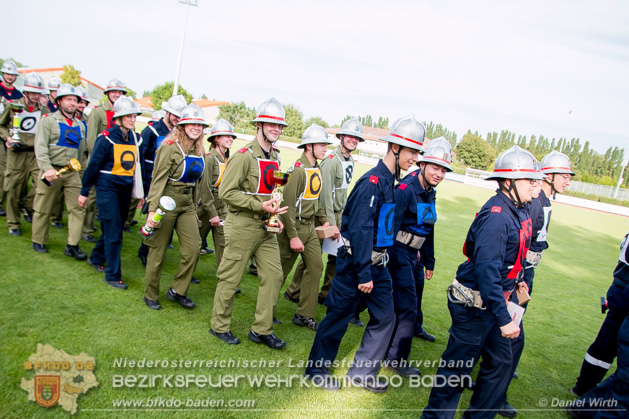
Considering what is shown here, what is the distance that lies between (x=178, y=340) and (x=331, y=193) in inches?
114

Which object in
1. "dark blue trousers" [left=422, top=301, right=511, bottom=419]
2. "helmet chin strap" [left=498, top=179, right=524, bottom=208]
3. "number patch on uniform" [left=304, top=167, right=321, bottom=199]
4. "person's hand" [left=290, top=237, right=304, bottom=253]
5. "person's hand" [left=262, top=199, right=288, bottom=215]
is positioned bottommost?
"dark blue trousers" [left=422, top=301, right=511, bottom=419]

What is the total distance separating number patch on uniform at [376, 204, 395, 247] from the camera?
389 cm

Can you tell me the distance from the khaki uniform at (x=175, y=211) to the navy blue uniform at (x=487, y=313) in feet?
10.6

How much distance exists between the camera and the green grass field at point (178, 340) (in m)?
3.49

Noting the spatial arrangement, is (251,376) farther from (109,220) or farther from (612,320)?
(612,320)

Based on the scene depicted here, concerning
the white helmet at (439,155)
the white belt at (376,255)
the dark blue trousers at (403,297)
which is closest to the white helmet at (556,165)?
the white helmet at (439,155)

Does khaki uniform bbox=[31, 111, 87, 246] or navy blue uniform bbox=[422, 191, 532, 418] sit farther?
khaki uniform bbox=[31, 111, 87, 246]

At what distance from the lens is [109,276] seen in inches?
216

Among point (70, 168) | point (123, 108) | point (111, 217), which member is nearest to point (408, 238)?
point (111, 217)

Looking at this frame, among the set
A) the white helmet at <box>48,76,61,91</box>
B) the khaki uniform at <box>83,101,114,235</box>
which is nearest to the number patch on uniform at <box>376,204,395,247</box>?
the khaki uniform at <box>83,101,114,235</box>

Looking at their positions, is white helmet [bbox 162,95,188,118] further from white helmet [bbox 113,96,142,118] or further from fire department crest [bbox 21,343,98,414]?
fire department crest [bbox 21,343,98,414]

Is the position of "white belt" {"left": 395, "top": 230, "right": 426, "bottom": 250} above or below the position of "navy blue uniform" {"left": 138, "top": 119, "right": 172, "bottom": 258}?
below

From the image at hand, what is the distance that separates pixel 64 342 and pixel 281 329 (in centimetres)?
239

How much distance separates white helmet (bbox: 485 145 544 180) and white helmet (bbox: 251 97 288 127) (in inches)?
87.8
